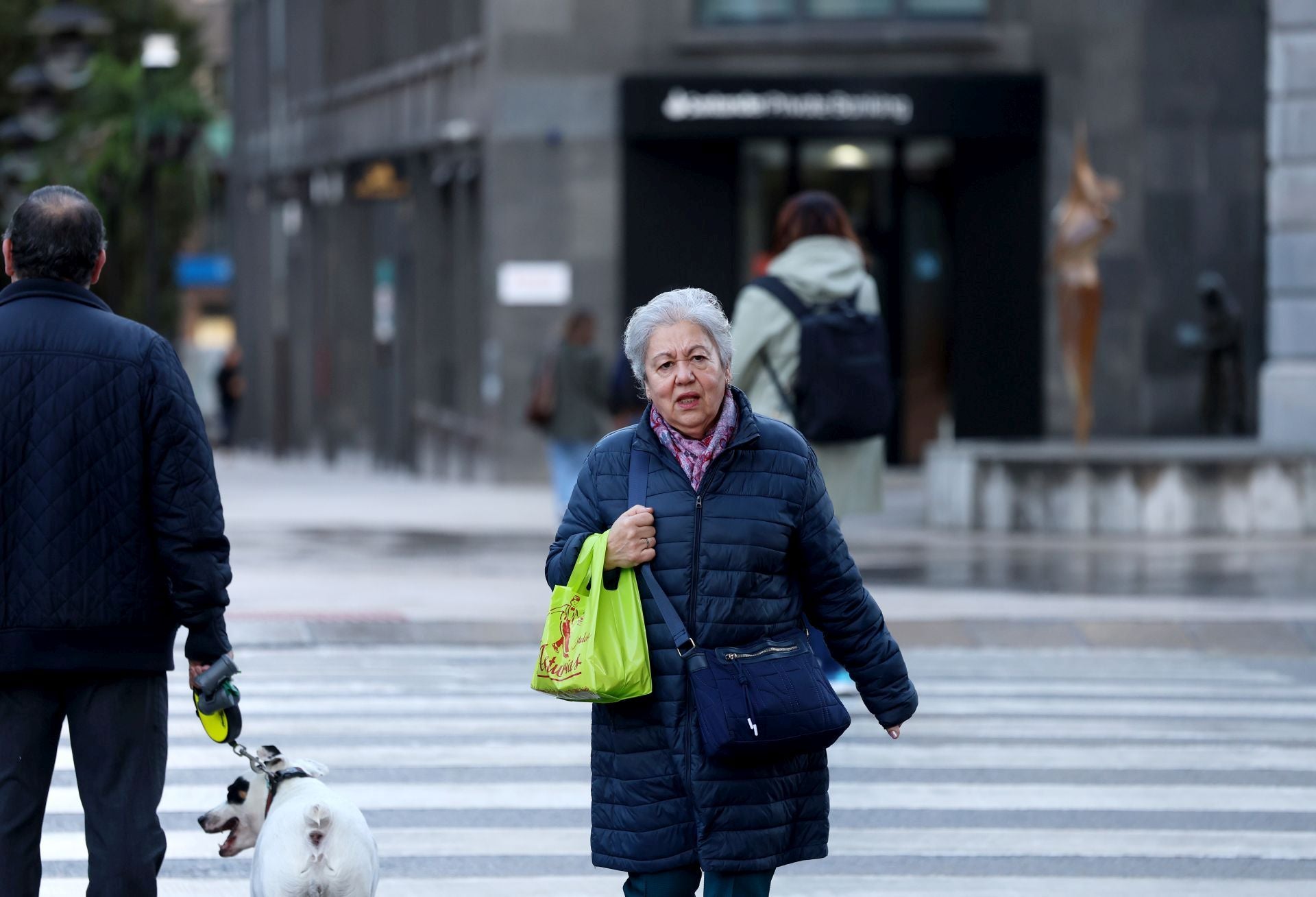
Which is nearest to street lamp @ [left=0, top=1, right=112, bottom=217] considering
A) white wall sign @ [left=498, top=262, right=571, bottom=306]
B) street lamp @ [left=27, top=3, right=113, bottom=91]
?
street lamp @ [left=27, top=3, right=113, bottom=91]

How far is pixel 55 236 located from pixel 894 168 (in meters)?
22.3

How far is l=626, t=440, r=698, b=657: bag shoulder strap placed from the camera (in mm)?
5188

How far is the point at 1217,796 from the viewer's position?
8.78m

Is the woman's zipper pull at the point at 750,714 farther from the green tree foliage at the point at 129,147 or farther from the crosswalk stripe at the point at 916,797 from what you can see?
the green tree foliage at the point at 129,147

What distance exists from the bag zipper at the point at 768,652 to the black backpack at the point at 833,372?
4.87 metres

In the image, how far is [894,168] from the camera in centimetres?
2744

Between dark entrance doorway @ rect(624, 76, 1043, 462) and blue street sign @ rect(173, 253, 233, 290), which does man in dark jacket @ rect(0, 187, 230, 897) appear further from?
blue street sign @ rect(173, 253, 233, 290)

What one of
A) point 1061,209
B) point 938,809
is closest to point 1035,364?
point 1061,209

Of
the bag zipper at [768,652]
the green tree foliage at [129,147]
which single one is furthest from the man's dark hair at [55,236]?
the green tree foliage at [129,147]

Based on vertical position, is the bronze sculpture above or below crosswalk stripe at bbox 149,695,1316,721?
above

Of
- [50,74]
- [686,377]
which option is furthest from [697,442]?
[50,74]

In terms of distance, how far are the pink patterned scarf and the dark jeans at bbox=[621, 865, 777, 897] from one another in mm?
792

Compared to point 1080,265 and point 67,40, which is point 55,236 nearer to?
point 1080,265

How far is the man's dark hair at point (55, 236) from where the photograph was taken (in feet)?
18.5
